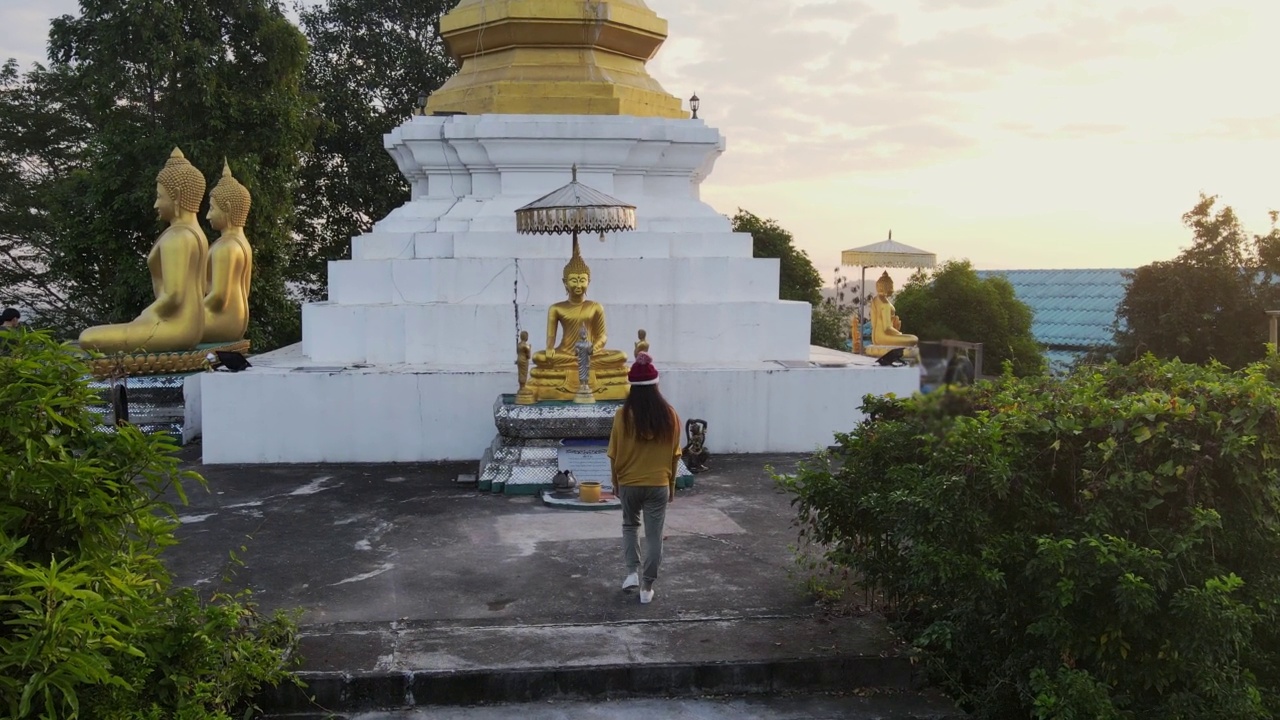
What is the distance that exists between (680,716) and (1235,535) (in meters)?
2.28

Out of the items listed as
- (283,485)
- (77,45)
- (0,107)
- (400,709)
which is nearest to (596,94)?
(283,485)

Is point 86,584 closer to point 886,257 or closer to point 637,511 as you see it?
point 637,511

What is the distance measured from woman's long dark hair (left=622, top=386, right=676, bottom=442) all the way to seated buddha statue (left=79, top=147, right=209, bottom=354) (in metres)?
6.58

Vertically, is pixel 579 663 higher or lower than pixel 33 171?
lower

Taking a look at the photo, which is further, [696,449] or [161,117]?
[161,117]

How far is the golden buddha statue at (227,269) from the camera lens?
36.9 ft

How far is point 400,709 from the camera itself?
14.0 feet

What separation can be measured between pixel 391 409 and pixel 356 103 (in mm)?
12902

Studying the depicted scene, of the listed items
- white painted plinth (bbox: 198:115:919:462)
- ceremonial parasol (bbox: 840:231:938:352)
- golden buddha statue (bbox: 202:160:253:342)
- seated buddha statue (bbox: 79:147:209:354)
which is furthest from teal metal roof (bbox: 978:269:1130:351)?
seated buddha statue (bbox: 79:147:209:354)

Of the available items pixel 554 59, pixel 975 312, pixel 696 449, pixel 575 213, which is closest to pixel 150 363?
pixel 575 213

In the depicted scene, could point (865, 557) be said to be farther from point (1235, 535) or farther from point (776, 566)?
point (1235, 535)

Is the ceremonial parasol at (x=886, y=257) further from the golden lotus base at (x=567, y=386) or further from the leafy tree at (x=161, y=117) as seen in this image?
the leafy tree at (x=161, y=117)

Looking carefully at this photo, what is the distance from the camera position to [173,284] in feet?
33.9

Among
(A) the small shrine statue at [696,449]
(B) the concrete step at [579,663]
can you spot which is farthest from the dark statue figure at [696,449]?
(B) the concrete step at [579,663]
